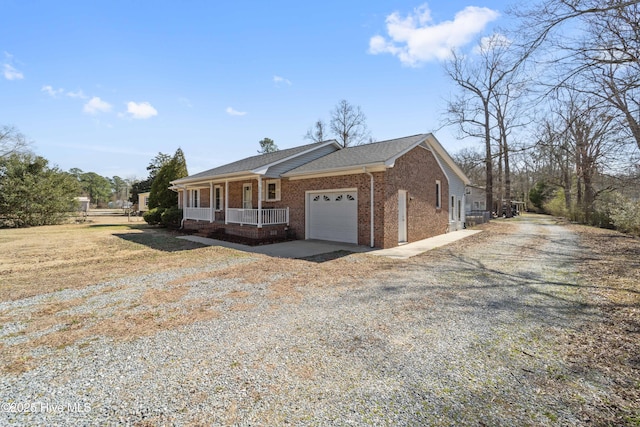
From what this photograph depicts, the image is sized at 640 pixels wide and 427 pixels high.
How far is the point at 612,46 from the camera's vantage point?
23.7ft

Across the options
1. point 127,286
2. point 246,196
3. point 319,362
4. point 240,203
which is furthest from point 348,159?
point 319,362

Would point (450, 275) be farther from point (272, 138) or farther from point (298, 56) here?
point (272, 138)

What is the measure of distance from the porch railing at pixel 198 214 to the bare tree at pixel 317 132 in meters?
26.7

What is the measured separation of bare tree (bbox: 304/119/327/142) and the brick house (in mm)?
25629

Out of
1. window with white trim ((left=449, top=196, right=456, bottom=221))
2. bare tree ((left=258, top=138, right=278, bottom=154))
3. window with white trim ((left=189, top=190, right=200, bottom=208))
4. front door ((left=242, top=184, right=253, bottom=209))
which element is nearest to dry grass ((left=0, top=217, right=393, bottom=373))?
front door ((left=242, top=184, right=253, bottom=209))

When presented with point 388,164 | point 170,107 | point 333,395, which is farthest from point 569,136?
point 170,107

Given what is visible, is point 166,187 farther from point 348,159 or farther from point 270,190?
point 348,159

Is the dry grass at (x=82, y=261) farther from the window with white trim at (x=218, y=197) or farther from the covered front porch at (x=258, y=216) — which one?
the window with white trim at (x=218, y=197)

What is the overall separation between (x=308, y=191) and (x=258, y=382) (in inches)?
417

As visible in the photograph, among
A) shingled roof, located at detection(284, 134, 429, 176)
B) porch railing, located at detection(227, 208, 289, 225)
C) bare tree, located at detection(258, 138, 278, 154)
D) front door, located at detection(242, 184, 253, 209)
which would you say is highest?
bare tree, located at detection(258, 138, 278, 154)

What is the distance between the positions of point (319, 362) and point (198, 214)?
52.2 ft

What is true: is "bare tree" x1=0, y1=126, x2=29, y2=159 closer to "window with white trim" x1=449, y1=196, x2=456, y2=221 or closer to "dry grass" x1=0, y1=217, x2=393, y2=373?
"dry grass" x1=0, y1=217, x2=393, y2=373

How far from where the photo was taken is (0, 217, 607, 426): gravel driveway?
7.72ft

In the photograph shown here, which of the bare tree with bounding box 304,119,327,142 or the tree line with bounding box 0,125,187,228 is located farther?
the bare tree with bounding box 304,119,327,142
